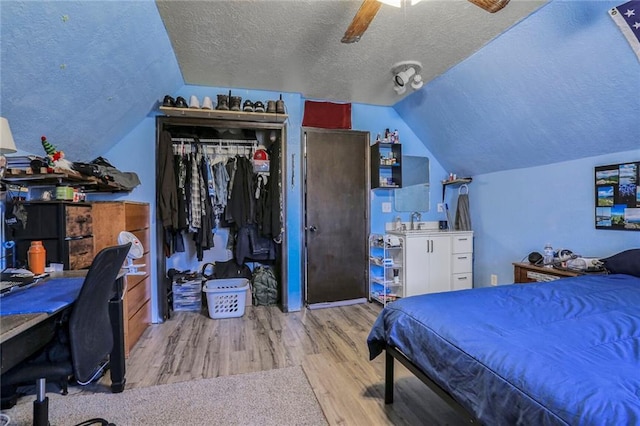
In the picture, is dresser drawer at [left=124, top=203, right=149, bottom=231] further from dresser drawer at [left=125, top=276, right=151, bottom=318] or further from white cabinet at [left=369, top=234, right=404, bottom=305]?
white cabinet at [left=369, top=234, right=404, bottom=305]

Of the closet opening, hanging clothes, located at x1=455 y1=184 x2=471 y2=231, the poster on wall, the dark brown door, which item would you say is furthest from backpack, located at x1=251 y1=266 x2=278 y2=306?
the poster on wall

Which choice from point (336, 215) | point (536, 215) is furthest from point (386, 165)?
point (536, 215)

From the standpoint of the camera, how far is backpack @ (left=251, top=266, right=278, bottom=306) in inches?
139

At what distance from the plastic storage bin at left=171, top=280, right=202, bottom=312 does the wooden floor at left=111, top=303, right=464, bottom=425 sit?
13 centimetres

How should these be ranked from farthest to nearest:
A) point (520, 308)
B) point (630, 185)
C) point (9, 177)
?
point (630, 185)
point (9, 177)
point (520, 308)

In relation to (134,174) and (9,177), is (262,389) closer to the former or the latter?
(9,177)

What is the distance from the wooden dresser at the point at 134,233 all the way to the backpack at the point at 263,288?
1.08 meters

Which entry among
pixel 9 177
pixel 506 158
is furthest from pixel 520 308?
pixel 9 177

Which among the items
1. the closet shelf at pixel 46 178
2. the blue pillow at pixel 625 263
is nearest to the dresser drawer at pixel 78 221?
the closet shelf at pixel 46 178

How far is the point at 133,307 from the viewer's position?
2570 millimetres

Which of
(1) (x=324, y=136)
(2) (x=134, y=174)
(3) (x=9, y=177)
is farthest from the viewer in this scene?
(1) (x=324, y=136)

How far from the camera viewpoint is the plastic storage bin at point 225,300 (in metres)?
3.14

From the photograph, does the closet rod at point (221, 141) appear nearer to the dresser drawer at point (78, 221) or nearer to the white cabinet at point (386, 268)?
the dresser drawer at point (78, 221)

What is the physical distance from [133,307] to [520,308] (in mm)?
2825
